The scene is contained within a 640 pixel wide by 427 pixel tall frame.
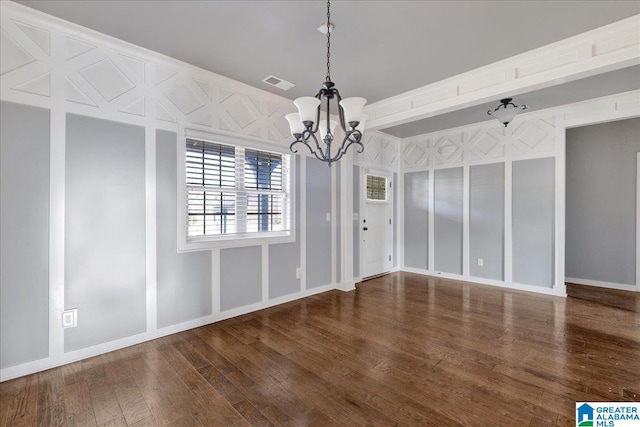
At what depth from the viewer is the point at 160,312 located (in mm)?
2822

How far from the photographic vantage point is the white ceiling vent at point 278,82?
3.28 metres

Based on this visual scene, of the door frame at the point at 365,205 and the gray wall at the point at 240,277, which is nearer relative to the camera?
the gray wall at the point at 240,277

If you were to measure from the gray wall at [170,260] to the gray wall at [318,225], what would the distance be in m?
1.63

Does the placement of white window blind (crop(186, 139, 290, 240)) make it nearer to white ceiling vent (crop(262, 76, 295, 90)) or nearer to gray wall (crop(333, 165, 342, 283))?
white ceiling vent (crop(262, 76, 295, 90))

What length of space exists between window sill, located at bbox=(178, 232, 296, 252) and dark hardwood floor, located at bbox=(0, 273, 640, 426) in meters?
0.86

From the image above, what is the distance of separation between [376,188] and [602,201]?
12.0 feet

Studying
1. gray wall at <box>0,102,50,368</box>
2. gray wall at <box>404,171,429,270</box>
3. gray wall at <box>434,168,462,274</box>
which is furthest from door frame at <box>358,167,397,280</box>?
gray wall at <box>0,102,50,368</box>

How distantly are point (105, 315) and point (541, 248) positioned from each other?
5.61m

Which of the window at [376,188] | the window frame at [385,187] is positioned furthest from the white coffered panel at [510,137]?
the window at [376,188]

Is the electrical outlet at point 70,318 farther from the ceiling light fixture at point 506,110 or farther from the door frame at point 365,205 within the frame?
the ceiling light fixture at point 506,110

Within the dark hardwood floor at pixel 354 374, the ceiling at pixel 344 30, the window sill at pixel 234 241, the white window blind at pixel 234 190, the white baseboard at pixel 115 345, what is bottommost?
the dark hardwood floor at pixel 354 374

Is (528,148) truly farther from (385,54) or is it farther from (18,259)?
(18,259)

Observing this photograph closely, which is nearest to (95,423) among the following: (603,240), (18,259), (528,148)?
(18,259)

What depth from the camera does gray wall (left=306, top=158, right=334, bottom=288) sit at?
4164 mm
